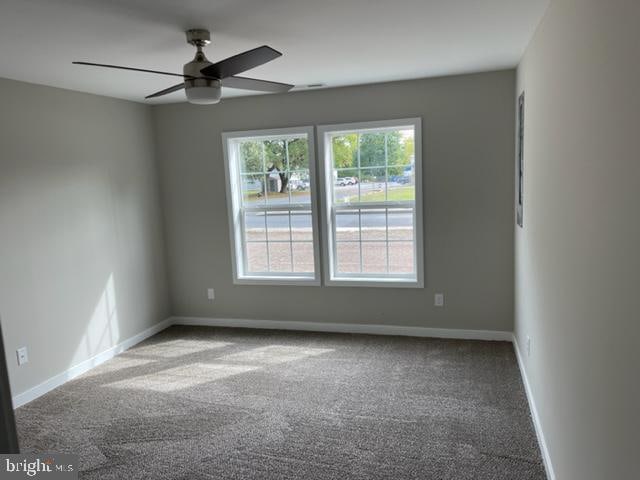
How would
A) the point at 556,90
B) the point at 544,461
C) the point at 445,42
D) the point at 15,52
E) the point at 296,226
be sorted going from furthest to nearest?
the point at 296,226
the point at 445,42
the point at 15,52
the point at 544,461
the point at 556,90

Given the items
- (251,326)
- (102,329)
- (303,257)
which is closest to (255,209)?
(303,257)

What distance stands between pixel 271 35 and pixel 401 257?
2.49 m

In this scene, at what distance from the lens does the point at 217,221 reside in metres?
4.98

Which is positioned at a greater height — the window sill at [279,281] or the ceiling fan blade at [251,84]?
the ceiling fan blade at [251,84]

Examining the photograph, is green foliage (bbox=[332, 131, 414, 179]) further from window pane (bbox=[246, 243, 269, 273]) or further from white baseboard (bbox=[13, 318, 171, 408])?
white baseboard (bbox=[13, 318, 171, 408])

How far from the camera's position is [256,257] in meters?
5.06

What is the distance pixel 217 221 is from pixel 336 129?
59.7 inches

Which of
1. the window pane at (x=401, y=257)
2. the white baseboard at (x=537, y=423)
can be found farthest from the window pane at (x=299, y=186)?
the white baseboard at (x=537, y=423)

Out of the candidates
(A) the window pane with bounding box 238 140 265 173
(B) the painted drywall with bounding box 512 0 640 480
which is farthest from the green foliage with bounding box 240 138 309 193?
(B) the painted drywall with bounding box 512 0 640 480

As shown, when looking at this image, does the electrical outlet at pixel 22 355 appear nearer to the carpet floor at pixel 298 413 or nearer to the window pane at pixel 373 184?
the carpet floor at pixel 298 413

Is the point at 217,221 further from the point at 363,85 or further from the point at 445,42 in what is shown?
the point at 445,42

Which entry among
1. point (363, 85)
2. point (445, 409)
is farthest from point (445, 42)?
point (445, 409)

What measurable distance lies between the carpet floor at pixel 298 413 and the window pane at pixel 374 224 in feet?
3.13

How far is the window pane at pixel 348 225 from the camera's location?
4672 millimetres
